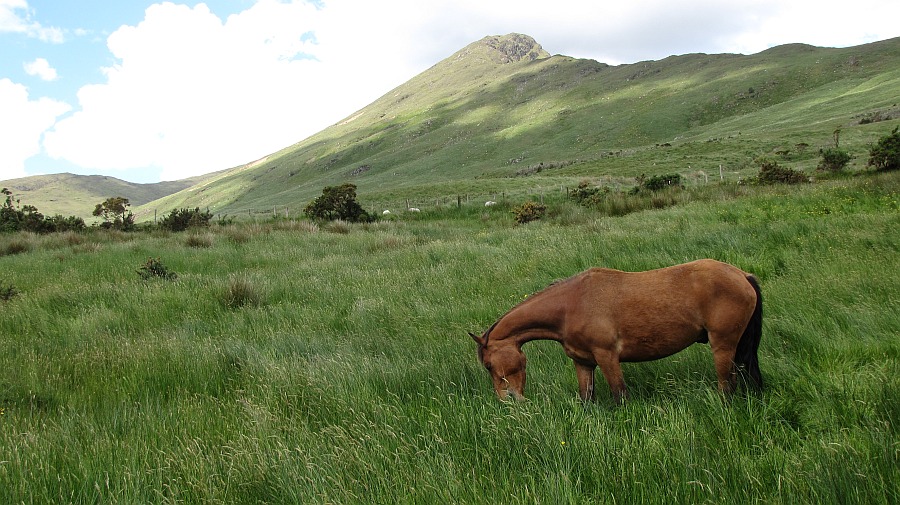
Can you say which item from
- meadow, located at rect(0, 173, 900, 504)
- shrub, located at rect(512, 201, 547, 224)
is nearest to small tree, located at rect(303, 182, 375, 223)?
shrub, located at rect(512, 201, 547, 224)

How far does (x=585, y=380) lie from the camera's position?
11.2 ft

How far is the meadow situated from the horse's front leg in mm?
123

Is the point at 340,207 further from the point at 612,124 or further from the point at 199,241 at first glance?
the point at 612,124

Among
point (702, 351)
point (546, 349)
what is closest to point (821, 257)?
point (702, 351)

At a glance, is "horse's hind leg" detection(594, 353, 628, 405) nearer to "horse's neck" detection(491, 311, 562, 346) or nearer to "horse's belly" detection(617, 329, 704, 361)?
"horse's belly" detection(617, 329, 704, 361)

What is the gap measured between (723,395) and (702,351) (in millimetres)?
1192

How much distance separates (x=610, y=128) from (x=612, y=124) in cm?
226

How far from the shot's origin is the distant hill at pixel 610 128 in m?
42.6

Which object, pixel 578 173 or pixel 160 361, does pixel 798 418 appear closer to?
pixel 160 361

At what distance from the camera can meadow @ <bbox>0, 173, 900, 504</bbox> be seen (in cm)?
234

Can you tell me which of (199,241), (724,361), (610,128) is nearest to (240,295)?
(724,361)

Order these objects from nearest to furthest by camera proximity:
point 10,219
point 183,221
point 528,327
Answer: point 528,327
point 10,219
point 183,221

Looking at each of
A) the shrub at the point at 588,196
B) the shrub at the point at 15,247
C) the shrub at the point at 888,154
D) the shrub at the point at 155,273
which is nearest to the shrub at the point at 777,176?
the shrub at the point at 888,154

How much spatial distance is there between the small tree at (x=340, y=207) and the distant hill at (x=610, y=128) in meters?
15.3
